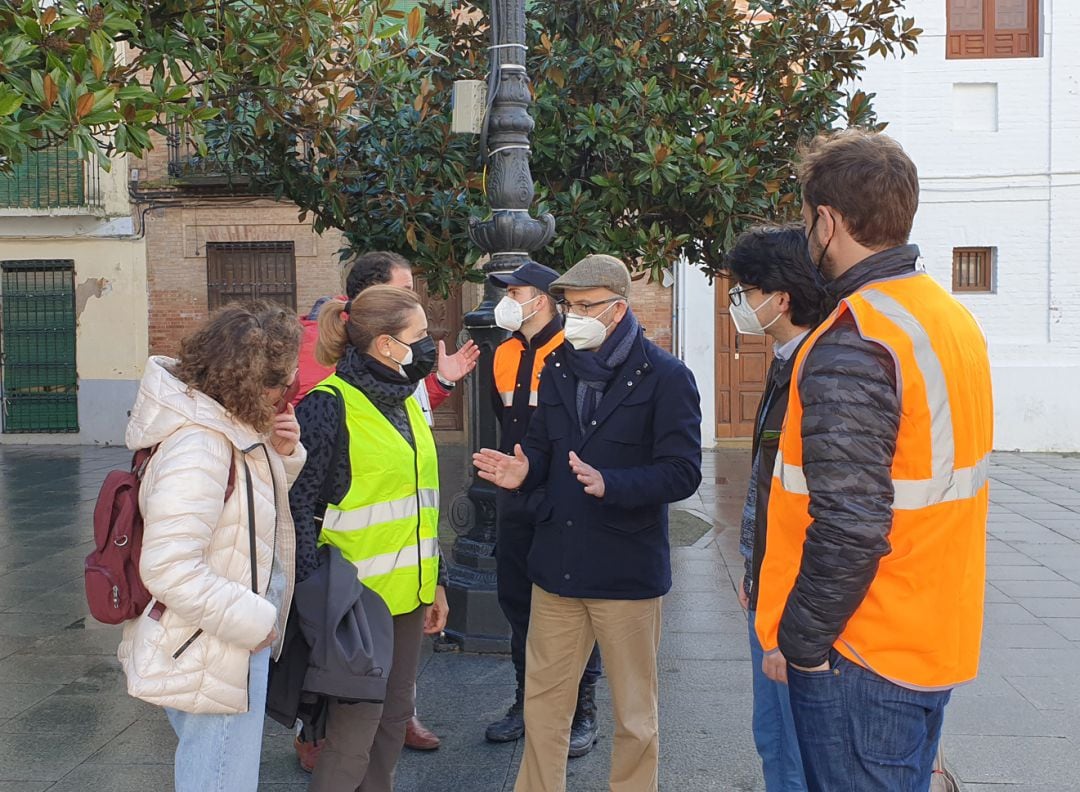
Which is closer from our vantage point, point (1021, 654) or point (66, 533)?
point (1021, 654)

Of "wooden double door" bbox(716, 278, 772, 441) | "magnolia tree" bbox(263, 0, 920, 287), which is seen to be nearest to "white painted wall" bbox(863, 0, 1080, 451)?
"wooden double door" bbox(716, 278, 772, 441)

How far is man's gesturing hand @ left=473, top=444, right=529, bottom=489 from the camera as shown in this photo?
349 centimetres

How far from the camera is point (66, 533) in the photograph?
9289 mm

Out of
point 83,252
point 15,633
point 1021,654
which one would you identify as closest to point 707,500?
point 1021,654

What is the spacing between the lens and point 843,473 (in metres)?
2.09

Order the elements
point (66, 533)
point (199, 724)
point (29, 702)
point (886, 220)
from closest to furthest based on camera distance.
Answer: point (886, 220) < point (199, 724) < point (29, 702) < point (66, 533)

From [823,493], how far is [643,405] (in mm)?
1343

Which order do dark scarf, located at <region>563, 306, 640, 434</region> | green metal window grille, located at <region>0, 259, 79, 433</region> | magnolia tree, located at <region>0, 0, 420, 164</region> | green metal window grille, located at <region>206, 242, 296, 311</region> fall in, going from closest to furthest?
dark scarf, located at <region>563, 306, 640, 434</region> < magnolia tree, located at <region>0, 0, 420, 164</region> < green metal window grille, located at <region>206, 242, 296, 311</region> < green metal window grille, located at <region>0, 259, 79, 433</region>

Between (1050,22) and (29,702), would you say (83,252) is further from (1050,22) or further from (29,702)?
(1050,22)

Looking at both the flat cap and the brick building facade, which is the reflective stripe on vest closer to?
the flat cap

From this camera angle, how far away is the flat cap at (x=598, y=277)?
3553 mm

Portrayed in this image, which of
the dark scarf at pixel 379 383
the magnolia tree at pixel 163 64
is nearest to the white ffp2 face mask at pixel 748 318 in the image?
the dark scarf at pixel 379 383

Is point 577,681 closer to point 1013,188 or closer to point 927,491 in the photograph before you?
point 927,491

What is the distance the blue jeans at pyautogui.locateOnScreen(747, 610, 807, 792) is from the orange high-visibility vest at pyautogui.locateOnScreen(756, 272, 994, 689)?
1.10 metres
